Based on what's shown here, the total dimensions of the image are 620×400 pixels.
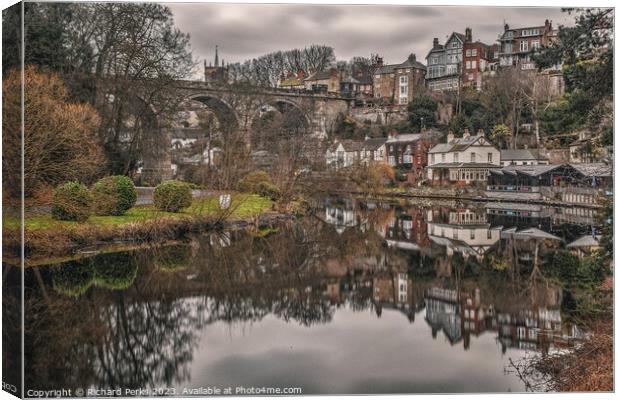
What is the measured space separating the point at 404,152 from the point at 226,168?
4.59m

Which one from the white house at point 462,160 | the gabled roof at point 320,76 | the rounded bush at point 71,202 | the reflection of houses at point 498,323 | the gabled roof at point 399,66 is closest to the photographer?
the reflection of houses at point 498,323

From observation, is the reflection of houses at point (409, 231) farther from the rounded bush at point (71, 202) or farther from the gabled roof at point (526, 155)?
the rounded bush at point (71, 202)

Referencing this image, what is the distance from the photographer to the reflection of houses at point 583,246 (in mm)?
7643

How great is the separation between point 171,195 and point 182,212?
72cm

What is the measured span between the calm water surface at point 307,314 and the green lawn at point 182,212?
0.71 m

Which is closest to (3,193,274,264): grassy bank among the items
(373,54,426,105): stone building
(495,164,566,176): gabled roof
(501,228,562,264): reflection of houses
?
(373,54,426,105): stone building

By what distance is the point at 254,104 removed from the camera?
10258 mm

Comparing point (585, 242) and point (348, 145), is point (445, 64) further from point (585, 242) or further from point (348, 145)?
point (348, 145)

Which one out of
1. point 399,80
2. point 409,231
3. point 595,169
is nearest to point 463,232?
point 409,231

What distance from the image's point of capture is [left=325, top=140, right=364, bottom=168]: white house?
10984 mm

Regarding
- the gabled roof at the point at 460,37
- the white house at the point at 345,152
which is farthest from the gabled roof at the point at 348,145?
the gabled roof at the point at 460,37

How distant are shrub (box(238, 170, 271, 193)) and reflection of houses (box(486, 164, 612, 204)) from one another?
5.28m

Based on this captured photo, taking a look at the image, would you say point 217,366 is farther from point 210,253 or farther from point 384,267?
point 210,253

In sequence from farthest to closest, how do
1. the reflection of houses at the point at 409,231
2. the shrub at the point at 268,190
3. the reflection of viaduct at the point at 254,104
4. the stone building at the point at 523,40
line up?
the shrub at the point at 268,190 < the reflection of houses at the point at 409,231 < the reflection of viaduct at the point at 254,104 < the stone building at the point at 523,40
